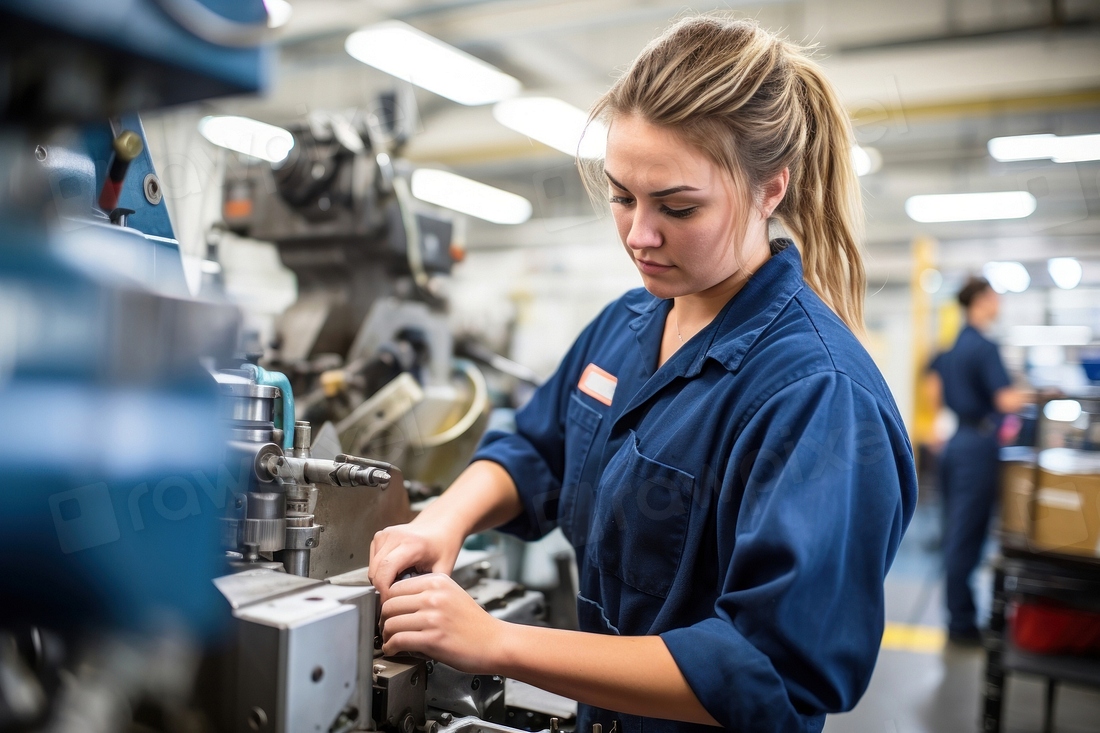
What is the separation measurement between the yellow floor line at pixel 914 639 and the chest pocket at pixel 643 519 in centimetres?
296

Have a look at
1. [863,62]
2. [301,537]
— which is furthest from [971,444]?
[301,537]

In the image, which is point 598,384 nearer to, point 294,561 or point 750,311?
point 750,311

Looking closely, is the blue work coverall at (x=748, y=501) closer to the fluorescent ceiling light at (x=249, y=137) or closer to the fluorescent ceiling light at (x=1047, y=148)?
the fluorescent ceiling light at (x=249, y=137)

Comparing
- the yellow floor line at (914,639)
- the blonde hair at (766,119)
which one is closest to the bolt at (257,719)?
the blonde hair at (766,119)

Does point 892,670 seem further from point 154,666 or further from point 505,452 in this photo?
point 154,666

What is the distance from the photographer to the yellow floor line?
138 inches

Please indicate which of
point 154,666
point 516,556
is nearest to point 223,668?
point 154,666

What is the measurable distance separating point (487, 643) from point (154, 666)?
0.98ft

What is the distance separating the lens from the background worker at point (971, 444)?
11.7 ft

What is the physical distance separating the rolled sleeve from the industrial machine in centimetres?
28

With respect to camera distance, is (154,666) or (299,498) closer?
(154,666)

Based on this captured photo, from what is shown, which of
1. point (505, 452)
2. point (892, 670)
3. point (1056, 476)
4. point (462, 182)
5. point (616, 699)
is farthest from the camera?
point (462, 182)

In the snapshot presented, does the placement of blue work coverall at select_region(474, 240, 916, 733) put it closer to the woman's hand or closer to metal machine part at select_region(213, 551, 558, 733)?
the woman's hand

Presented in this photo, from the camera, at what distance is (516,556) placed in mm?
1724
